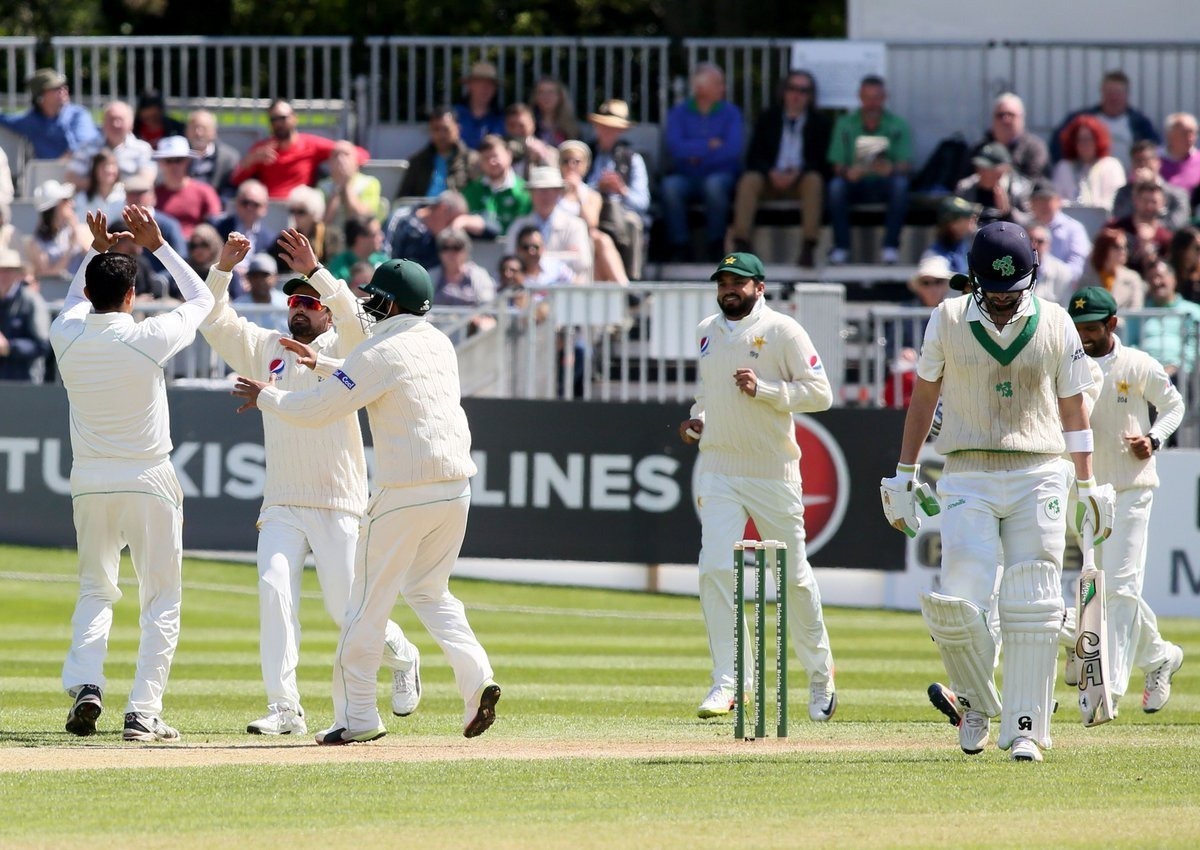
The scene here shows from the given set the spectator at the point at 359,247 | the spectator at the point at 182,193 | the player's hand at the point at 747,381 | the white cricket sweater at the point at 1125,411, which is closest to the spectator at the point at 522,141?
the spectator at the point at 359,247

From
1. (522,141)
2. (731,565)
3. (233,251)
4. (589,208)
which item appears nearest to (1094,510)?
(731,565)

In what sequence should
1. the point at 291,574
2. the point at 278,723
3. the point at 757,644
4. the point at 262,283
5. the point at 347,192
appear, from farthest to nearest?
the point at 347,192
the point at 262,283
the point at 291,574
the point at 278,723
the point at 757,644

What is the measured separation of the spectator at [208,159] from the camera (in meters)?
20.8

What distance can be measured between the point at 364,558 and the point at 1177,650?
194 inches

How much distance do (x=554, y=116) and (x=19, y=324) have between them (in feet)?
19.6

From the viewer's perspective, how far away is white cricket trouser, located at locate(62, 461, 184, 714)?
9.36m

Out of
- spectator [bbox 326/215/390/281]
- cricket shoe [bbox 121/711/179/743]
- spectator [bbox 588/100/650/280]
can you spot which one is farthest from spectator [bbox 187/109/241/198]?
cricket shoe [bbox 121/711/179/743]

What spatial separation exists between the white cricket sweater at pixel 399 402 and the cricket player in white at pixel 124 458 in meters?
1.04

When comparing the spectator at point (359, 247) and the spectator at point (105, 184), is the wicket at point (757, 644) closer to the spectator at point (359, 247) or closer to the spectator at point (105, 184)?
the spectator at point (359, 247)

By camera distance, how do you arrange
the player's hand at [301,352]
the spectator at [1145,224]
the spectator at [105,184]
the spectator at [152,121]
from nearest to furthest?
the player's hand at [301,352] < the spectator at [1145,224] < the spectator at [105,184] < the spectator at [152,121]

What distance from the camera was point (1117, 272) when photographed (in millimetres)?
17547

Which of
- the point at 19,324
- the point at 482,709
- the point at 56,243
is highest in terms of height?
the point at 56,243

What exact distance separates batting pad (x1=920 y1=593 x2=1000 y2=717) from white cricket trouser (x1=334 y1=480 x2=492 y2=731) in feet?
6.58

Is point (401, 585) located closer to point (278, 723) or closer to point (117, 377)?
point (278, 723)
